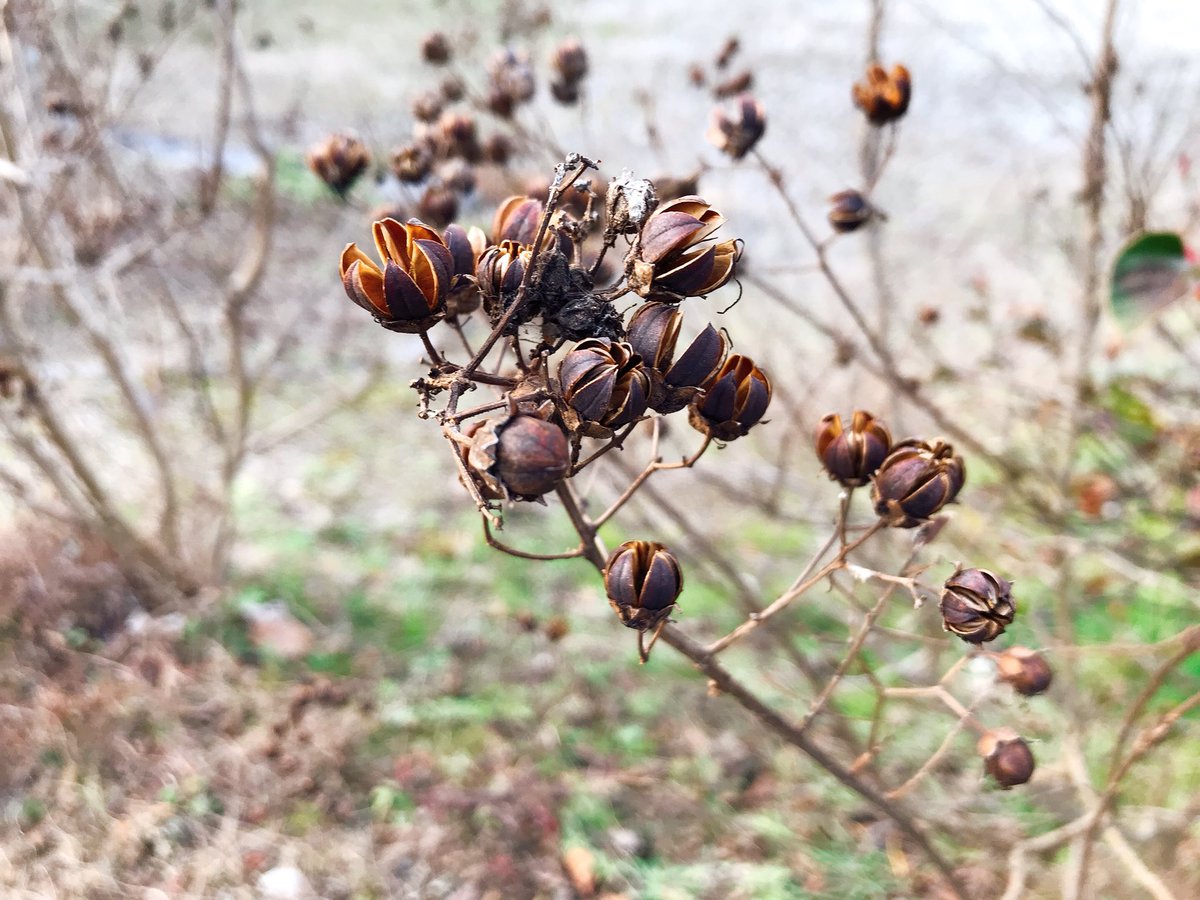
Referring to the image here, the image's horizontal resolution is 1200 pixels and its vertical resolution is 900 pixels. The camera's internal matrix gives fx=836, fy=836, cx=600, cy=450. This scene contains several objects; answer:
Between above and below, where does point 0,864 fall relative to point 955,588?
above

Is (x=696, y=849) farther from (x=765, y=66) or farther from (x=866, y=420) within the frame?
(x=765, y=66)

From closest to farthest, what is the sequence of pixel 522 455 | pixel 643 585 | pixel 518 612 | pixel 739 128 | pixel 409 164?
pixel 522 455
pixel 643 585
pixel 739 128
pixel 409 164
pixel 518 612

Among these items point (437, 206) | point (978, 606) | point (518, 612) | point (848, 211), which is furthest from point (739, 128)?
point (518, 612)

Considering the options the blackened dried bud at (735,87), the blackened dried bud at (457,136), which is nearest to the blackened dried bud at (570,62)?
the blackened dried bud at (457,136)

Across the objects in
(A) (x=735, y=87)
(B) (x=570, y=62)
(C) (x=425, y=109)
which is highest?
(A) (x=735, y=87)

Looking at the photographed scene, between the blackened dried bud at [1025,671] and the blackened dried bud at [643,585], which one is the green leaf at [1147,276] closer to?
the blackened dried bud at [1025,671]

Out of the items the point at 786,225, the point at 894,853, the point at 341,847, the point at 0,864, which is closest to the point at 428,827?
the point at 341,847

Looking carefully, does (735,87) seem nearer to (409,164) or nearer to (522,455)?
(409,164)
